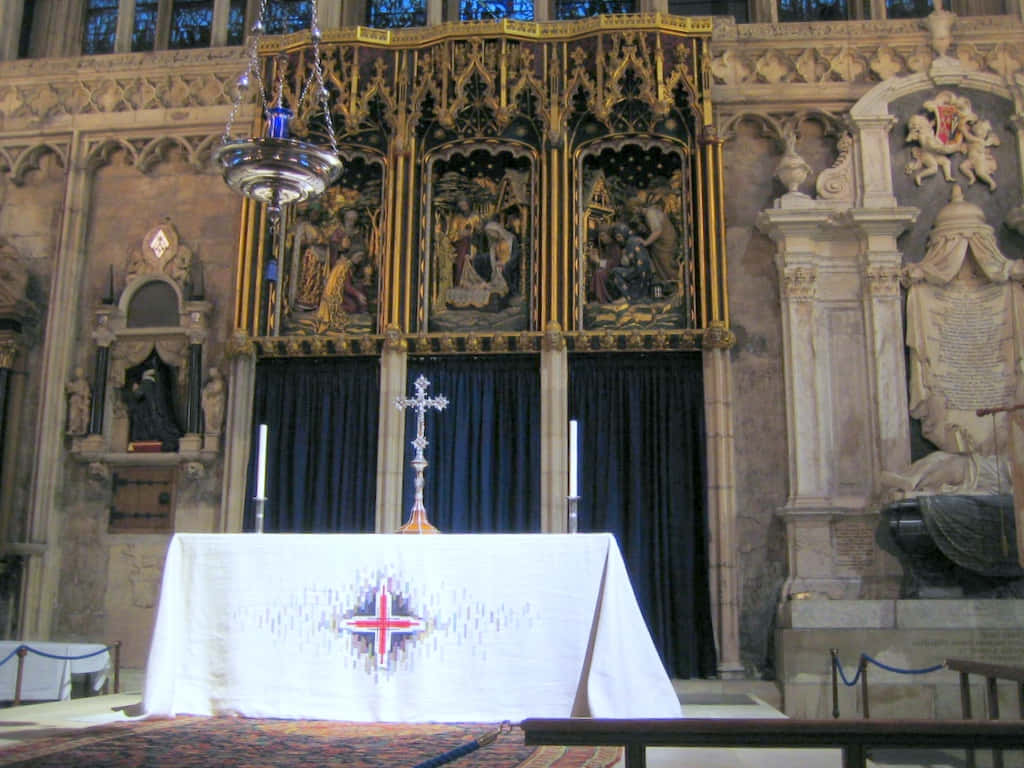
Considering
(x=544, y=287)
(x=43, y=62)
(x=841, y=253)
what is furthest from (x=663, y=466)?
(x=43, y=62)

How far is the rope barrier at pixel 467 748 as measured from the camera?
420cm

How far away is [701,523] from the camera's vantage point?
9672 millimetres

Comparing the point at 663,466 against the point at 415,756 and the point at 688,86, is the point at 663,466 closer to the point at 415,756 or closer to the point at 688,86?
the point at 688,86

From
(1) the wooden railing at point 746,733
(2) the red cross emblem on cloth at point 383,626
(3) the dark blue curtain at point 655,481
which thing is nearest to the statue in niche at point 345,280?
(3) the dark blue curtain at point 655,481

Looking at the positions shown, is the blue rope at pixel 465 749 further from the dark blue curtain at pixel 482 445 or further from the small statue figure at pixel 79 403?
the small statue figure at pixel 79 403

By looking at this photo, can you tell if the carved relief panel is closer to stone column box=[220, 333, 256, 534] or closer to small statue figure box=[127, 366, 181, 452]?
stone column box=[220, 333, 256, 534]

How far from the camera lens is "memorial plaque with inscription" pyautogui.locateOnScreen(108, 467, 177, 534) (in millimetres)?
10453

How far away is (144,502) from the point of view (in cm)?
1052

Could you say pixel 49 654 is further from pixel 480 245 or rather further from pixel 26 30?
pixel 26 30

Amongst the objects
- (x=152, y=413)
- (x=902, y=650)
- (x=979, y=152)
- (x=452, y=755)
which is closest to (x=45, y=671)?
(x=152, y=413)

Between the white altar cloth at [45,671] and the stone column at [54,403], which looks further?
the stone column at [54,403]

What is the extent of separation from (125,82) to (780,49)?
22.5ft

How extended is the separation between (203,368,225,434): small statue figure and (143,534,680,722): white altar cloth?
5.09 meters

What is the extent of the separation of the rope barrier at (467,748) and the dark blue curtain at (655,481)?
4.46 meters
